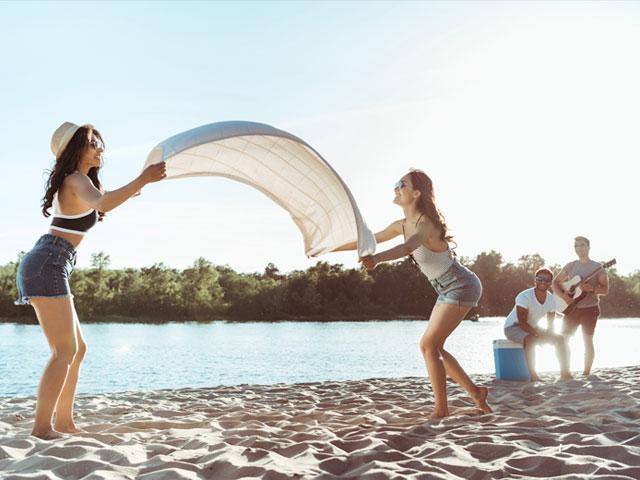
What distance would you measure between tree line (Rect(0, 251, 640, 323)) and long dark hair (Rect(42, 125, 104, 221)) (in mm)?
60987

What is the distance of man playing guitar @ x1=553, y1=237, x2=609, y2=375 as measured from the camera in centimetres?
758

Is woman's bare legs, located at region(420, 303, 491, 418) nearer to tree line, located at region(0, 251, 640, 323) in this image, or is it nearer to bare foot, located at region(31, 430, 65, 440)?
bare foot, located at region(31, 430, 65, 440)

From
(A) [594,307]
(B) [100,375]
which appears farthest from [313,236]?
(B) [100,375]

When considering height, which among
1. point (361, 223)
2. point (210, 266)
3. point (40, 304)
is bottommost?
point (40, 304)

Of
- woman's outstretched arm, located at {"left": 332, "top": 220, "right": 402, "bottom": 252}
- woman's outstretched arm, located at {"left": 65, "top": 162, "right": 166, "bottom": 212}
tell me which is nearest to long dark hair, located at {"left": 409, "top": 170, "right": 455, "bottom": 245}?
woman's outstretched arm, located at {"left": 332, "top": 220, "right": 402, "bottom": 252}

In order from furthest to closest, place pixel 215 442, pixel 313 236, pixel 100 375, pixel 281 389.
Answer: pixel 100 375, pixel 281 389, pixel 313 236, pixel 215 442

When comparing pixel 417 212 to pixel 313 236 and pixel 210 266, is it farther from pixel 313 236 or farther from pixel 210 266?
pixel 210 266

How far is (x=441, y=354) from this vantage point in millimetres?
4527

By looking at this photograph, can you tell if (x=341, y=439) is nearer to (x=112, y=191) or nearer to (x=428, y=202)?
(x=428, y=202)

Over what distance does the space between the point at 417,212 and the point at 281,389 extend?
3.23m

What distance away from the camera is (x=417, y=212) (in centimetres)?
446

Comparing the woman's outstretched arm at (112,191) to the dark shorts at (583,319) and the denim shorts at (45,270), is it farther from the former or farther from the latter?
the dark shorts at (583,319)

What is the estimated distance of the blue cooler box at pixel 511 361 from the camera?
23.5ft

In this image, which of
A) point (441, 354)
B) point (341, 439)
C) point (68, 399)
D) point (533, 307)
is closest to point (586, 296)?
point (533, 307)
